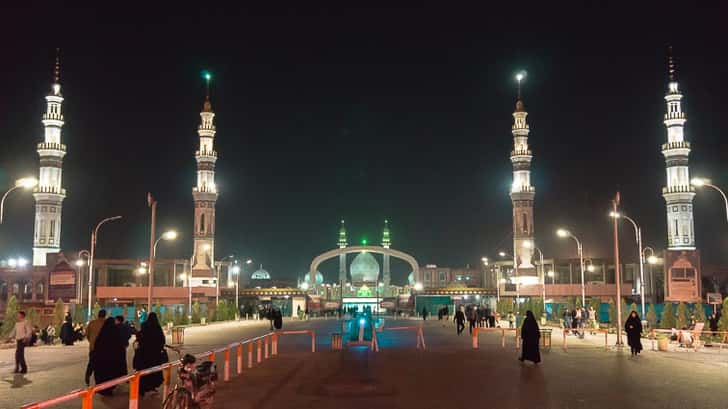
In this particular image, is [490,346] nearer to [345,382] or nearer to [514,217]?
[345,382]

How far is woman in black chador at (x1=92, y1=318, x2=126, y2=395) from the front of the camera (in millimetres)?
12672

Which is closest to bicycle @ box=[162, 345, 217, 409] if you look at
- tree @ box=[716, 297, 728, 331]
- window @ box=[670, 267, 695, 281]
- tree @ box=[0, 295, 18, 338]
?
tree @ box=[0, 295, 18, 338]

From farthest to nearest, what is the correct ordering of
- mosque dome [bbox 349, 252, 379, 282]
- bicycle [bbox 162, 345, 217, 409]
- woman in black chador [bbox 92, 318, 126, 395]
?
1. mosque dome [bbox 349, 252, 379, 282]
2. woman in black chador [bbox 92, 318, 126, 395]
3. bicycle [bbox 162, 345, 217, 409]

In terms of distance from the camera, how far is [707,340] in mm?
28188

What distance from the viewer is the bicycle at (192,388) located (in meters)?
9.01

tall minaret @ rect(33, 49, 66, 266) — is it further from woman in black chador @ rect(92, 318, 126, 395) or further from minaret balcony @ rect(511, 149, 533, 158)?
woman in black chador @ rect(92, 318, 126, 395)

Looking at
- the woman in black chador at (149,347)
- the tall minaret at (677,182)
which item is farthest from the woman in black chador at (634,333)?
the tall minaret at (677,182)

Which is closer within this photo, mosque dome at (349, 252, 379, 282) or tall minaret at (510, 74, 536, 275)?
tall minaret at (510, 74, 536, 275)

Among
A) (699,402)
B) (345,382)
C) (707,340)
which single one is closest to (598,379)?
(699,402)

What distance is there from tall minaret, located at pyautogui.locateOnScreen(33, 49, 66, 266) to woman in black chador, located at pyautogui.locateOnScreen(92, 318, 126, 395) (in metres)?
61.7

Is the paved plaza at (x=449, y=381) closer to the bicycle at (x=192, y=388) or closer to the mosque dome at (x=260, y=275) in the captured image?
the bicycle at (x=192, y=388)

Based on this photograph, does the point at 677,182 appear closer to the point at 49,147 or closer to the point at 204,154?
the point at 204,154

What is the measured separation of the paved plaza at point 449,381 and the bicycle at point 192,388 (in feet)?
7.53

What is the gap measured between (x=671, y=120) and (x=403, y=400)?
66105 mm
